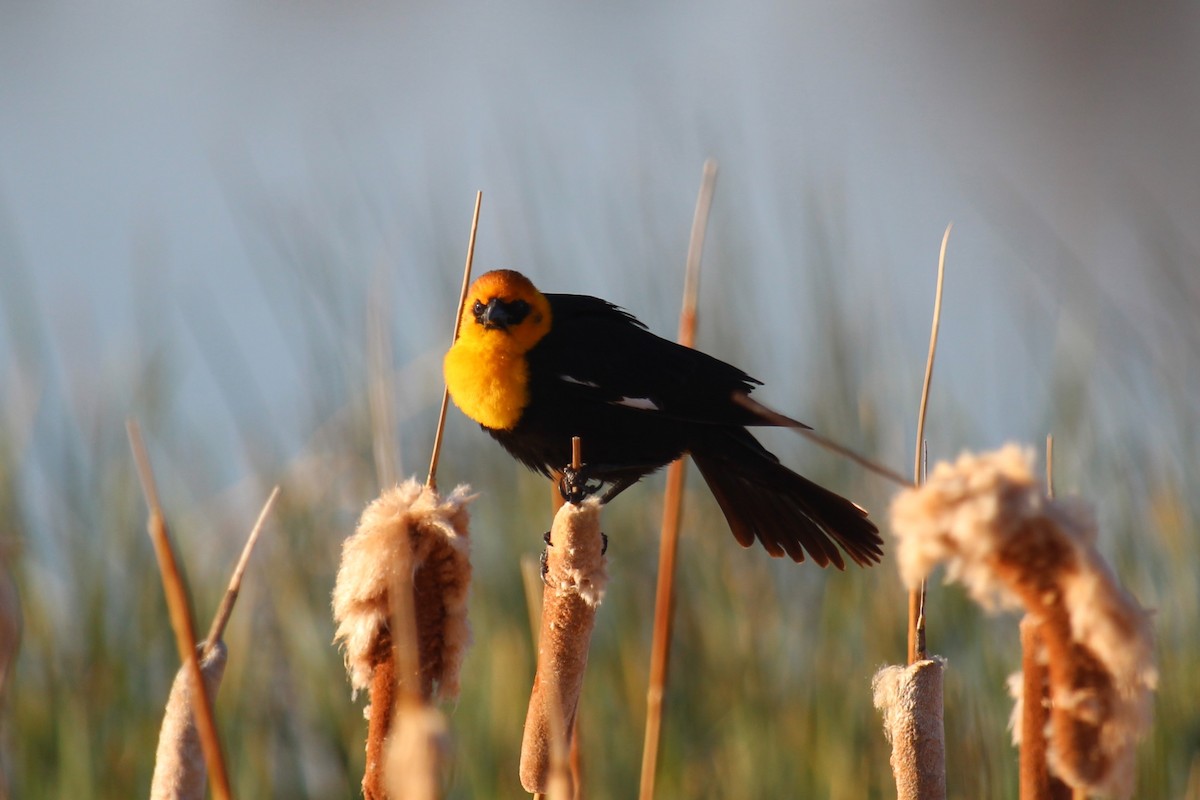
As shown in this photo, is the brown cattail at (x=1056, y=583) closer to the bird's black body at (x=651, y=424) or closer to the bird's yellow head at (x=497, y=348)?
the bird's black body at (x=651, y=424)

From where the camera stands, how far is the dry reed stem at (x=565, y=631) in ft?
4.13

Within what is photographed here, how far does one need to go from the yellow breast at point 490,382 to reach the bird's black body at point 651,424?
19 mm

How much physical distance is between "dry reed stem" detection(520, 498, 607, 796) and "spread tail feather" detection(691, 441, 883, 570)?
0.87 metres

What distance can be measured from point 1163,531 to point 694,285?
6.70 ft

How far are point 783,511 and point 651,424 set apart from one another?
11.4 inches

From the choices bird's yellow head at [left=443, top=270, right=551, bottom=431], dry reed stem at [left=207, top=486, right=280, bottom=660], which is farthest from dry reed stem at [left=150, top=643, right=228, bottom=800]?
bird's yellow head at [left=443, top=270, right=551, bottom=431]

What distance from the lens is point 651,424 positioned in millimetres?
2168

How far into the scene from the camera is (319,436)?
10.9 ft

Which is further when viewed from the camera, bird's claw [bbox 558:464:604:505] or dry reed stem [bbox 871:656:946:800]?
bird's claw [bbox 558:464:604:505]

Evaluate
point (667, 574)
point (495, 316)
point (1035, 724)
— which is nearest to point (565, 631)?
point (667, 574)

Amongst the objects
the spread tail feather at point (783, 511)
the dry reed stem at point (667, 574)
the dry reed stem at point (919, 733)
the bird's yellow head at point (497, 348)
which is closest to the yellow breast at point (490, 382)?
the bird's yellow head at point (497, 348)

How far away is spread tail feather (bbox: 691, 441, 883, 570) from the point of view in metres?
2.15

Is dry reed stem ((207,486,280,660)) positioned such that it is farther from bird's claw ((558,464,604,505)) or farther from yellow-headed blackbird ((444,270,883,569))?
yellow-headed blackbird ((444,270,883,569))

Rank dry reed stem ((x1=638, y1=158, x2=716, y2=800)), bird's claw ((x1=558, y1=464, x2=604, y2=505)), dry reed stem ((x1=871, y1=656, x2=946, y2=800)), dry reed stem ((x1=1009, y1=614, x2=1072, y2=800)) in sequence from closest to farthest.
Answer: dry reed stem ((x1=1009, y1=614, x2=1072, y2=800)), dry reed stem ((x1=871, y1=656, x2=946, y2=800)), dry reed stem ((x1=638, y1=158, x2=716, y2=800)), bird's claw ((x1=558, y1=464, x2=604, y2=505))
